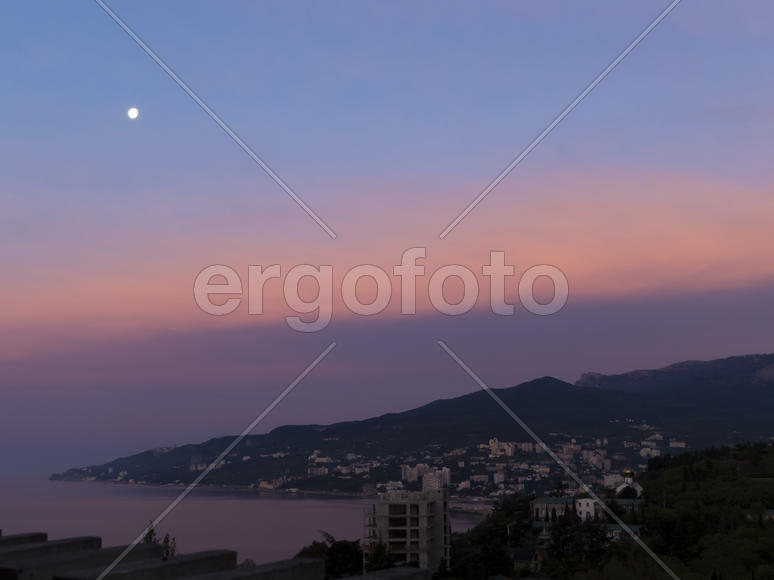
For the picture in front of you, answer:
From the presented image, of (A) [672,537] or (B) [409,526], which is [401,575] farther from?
(A) [672,537]

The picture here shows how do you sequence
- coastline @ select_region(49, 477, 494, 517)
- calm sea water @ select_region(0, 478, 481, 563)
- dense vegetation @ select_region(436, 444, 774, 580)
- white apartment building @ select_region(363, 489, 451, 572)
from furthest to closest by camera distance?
coastline @ select_region(49, 477, 494, 517)
calm sea water @ select_region(0, 478, 481, 563)
white apartment building @ select_region(363, 489, 451, 572)
dense vegetation @ select_region(436, 444, 774, 580)

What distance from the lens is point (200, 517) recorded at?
372ft

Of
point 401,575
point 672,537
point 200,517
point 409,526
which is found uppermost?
point 401,575

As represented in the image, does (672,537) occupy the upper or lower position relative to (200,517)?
upper

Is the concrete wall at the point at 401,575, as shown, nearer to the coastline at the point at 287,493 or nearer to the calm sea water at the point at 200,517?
the calm sea water at the point at 200,517

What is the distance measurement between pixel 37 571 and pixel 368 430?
508ft

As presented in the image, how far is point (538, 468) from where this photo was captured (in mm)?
141250

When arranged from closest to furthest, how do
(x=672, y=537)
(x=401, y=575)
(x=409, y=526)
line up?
1. (x=401, y=575)
2. (x=672, y=537)
3. (x=409, y=526)

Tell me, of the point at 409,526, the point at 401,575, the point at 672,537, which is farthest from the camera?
the point at 409,526

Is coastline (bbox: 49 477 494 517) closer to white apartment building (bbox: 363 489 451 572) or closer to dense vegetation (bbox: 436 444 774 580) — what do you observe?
dense vegetation (bbox: 436 444 774 580)

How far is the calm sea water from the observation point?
83312mm

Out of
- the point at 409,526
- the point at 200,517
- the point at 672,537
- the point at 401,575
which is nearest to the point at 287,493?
the point at 200,517

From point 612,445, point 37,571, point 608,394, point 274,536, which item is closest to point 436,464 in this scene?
point 612,445

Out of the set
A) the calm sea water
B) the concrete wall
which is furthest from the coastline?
the concrete wall
